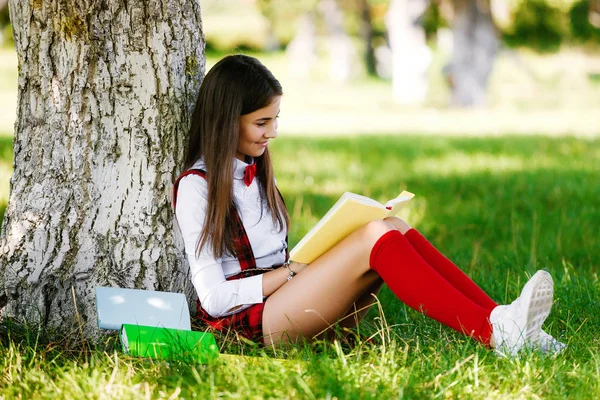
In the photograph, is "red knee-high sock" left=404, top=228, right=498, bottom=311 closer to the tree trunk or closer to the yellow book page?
the yellow book page

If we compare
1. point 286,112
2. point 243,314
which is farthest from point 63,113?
point 286,112

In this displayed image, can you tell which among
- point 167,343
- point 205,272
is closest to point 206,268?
point 205,272

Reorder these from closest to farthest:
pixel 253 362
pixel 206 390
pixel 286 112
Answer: pixel 206 390, pixel 253 362, pixel 286 112

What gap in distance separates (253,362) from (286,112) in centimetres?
1487

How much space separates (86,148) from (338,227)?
3.58ft

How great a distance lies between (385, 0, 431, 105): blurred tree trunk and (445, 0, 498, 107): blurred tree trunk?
1183mm

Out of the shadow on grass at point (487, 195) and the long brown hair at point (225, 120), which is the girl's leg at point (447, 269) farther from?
the long brown hair at point (225, 120)

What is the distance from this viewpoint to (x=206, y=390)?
2.60 metres

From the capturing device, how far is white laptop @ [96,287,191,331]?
3162 mm

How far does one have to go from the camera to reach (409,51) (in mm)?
19281

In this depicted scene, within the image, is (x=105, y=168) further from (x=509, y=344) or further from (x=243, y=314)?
(x=509, y=344)

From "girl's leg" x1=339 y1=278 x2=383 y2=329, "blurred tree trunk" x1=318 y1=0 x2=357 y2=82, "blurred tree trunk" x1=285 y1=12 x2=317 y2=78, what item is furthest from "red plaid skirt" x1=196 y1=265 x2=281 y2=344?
"blurred tree trunk" x1=285 y1=12 x2=317 y2=78

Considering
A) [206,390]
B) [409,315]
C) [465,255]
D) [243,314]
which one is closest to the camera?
[206,390]

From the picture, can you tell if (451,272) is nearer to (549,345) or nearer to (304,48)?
(549,345)
